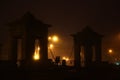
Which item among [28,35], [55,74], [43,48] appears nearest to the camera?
[55,74]

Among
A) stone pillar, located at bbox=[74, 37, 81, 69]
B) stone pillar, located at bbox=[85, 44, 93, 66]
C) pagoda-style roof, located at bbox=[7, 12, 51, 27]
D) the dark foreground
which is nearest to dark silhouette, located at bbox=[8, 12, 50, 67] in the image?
pagoda-style roof, located at bbox=[7, 12, 51, 27]

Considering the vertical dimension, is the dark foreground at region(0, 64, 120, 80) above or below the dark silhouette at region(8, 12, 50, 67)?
below

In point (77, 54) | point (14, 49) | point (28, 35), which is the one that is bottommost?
point (77, 54)

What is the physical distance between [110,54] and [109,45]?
470 cm

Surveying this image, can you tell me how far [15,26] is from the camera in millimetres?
35219

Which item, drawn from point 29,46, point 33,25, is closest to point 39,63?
point 29,46

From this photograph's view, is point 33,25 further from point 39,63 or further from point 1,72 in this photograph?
point 1,72

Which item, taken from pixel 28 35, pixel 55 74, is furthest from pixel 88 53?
pixel 55 74

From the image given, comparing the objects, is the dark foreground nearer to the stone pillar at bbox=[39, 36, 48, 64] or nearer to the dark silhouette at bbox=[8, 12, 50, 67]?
the dark silhouette at bbox=[8, 12, 50, 67]

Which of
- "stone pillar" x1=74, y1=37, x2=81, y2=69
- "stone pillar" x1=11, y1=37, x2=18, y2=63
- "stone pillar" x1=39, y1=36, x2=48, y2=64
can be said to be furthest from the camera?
"stone pillar" x1=74, y1=37, x2=81, y2=69

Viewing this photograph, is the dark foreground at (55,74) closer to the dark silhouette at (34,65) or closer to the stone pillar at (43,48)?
the dark silhouette at (34,65)

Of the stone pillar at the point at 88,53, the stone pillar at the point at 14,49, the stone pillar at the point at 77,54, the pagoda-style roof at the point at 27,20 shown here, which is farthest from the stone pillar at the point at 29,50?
the stone pillar at the point at 88,53

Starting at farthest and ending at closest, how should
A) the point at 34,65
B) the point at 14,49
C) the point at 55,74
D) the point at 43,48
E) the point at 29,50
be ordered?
the point at 43,48 → the point at 14,49 → the point at 34,65 → the point at 29,50 → the point at 55,74

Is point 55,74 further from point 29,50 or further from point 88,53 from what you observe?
point 88,53
